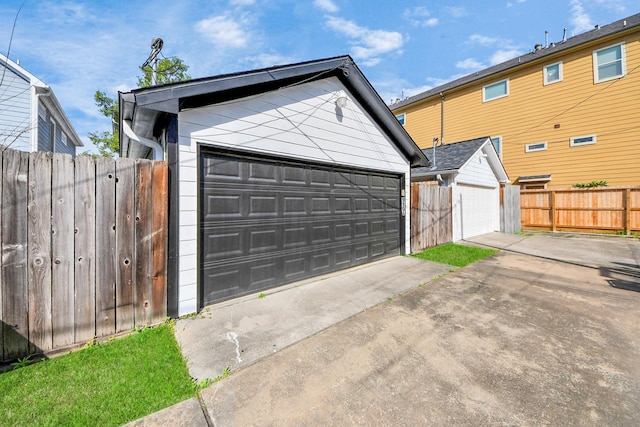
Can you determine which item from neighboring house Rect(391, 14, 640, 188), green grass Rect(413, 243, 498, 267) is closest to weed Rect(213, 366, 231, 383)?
green grass Rect(413, 243, 498, 267)

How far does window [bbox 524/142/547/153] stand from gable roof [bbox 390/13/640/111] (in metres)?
4.13

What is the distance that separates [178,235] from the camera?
324 cm

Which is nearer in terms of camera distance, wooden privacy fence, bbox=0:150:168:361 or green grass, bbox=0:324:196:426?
green grass, bbox=0:324:196:426

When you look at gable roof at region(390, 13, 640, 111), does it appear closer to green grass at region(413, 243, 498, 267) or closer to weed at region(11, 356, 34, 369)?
green grass at region(413, 243, 498, 267)

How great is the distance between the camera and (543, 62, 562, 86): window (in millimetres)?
12141

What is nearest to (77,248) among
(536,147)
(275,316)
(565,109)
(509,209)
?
(275,316)

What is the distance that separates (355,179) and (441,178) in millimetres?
5021

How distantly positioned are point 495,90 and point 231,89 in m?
16.3

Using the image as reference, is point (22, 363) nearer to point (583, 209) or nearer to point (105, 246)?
point (105, 246)

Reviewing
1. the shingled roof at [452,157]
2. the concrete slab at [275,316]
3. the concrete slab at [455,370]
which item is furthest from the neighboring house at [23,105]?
the shingled roof at [452,157]

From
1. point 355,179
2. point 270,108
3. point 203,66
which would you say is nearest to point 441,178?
point 355,179

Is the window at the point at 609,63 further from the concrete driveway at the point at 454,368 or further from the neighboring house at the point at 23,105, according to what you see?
the neighboring house at the point at 23,105

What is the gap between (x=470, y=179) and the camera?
9.93 m

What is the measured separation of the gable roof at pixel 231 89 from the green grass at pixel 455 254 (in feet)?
13.3
